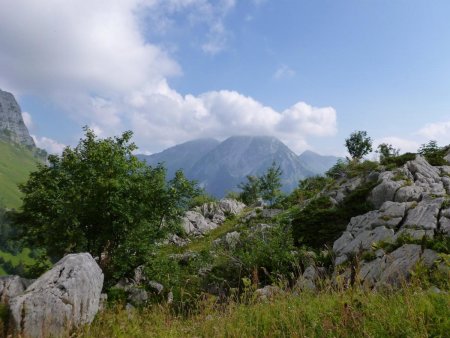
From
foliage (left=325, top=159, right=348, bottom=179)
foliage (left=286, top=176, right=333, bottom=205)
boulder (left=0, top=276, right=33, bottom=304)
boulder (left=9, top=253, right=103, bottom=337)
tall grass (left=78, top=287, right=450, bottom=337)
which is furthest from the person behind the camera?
foliage (left=286, top=176, right=333, bottom=205)

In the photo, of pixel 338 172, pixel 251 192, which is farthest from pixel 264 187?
pixel 338 172

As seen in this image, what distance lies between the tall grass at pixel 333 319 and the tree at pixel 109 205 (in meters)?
12.3

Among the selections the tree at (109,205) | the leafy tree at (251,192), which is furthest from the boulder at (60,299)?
the leafy tree at (251,192)

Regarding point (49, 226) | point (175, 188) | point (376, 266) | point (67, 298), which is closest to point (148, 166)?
point (175, 188)

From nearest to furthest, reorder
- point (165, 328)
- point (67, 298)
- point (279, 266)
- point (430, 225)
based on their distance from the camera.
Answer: point (165, 328), point (67, 298), point (430, 225), point (279, 266)

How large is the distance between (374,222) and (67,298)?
1232cm

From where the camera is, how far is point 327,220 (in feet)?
68.2

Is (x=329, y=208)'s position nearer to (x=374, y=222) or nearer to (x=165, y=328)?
(x=374, y=222)

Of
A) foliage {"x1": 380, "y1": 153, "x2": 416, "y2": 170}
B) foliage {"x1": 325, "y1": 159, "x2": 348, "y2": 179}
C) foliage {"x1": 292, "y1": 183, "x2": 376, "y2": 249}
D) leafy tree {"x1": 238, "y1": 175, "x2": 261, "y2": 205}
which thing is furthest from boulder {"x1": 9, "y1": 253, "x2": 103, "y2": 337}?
leafy tree {"x1": 238, "y1": 175, "x2": 261, "y2": 205}

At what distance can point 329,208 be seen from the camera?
21.7 meters

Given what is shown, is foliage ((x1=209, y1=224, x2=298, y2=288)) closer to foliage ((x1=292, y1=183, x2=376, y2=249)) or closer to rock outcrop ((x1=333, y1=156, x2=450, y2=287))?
foliage ((x1=292, y1=183, x2=376, y2=249))

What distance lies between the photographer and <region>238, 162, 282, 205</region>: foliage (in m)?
61.8

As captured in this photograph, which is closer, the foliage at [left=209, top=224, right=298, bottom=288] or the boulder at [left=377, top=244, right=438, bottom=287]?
the boulder at [left=377, top=244, right=438, bottom=287]

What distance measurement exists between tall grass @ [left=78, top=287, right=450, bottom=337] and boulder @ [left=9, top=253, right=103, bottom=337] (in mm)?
2184
